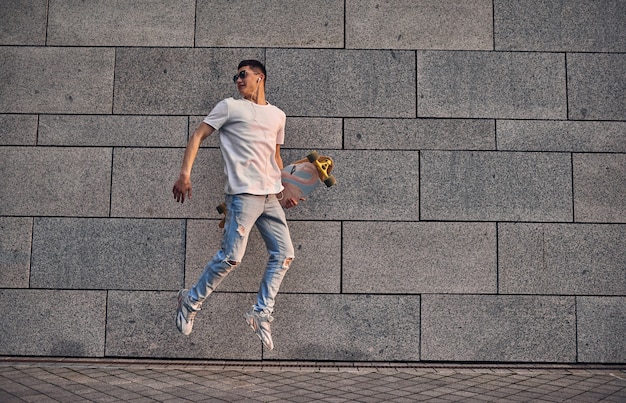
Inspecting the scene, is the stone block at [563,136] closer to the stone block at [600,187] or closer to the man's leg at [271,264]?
the stone block at [600,187]

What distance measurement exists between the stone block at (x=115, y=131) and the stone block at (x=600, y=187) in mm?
4194

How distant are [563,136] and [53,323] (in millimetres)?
5666

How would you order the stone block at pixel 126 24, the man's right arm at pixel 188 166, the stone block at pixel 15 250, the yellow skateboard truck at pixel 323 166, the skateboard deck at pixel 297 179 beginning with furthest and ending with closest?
the stone block at pixel 126 24, the stone block at pixel 15 250, the skateboard deck at pixel 297 179, the yellow skateboard truck at pixel 323 166, the man's right arm at pixel 188 166

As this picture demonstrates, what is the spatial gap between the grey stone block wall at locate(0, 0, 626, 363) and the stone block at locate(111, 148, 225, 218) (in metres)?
0.02

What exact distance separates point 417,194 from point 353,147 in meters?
0.83

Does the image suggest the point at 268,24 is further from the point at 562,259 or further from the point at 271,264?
the point at 562,259

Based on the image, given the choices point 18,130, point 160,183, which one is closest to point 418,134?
point 160,183

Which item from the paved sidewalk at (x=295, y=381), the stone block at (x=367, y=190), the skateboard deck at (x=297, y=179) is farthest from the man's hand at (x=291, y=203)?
the paved sidewalk at (x=295, y=381)

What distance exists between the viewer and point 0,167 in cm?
523

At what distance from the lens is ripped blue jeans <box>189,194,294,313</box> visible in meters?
4.23

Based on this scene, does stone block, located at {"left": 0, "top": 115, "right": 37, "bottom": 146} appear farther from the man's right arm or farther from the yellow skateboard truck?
the yellow skateboard truck

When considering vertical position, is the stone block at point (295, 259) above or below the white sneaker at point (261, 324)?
above

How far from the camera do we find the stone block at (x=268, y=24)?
533 centimetres

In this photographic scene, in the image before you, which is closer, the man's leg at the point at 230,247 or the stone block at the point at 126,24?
the man's leg at the point at 230,247
